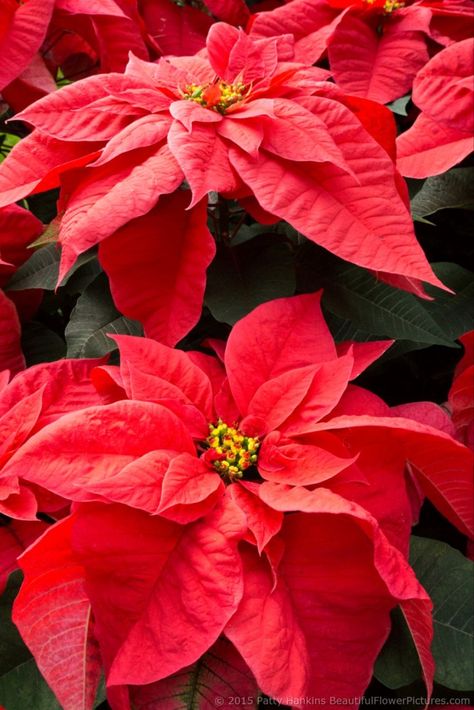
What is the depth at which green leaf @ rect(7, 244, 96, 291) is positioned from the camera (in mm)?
517

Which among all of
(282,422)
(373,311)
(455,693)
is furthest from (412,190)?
(455,693)

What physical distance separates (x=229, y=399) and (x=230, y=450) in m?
0.04

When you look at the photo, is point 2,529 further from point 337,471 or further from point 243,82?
point 243,82

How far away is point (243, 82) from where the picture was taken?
0.49 meters

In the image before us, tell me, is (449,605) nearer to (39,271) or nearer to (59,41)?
(39,271)

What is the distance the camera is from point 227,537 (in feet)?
1.21

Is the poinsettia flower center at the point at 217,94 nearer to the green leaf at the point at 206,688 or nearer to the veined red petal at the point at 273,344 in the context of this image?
the veined red petal at the point at 273,344

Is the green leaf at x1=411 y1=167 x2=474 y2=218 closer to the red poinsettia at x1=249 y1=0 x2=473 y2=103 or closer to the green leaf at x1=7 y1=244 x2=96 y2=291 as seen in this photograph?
the red poinsettia at x1=249 y1=0 x2=473 y2=103

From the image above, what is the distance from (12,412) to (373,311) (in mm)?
223

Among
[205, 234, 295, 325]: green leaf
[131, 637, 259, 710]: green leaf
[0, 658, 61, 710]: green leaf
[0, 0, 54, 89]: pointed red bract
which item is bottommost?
[0, 658, 61, 710]: green leaf

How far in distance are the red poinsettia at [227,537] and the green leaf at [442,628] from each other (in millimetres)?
47

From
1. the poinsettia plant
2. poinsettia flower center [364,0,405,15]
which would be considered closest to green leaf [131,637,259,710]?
the poinsettia plant

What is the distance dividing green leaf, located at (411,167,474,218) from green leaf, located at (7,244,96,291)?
0.23m

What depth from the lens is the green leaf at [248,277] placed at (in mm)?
482
